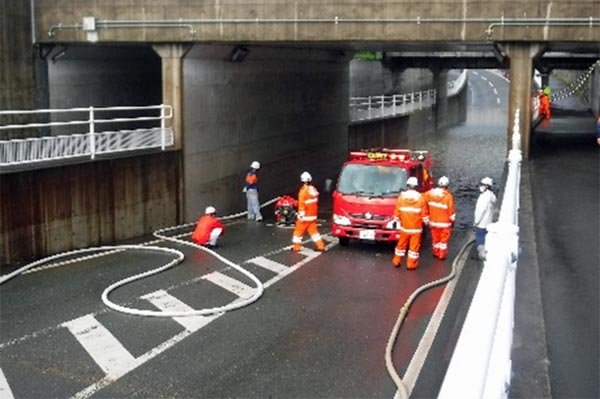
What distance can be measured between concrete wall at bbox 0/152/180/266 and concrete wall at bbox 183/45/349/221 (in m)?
1.32

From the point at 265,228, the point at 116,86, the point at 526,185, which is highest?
the point at 116,86

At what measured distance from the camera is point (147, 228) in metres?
19.2

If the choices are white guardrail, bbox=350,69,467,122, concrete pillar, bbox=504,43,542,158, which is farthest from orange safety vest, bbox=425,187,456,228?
white guardrail, bbox=350,69,467,122

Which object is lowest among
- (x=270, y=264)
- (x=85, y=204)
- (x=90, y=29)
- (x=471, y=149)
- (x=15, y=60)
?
(x=471, y=149)

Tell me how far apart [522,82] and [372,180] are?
567cm

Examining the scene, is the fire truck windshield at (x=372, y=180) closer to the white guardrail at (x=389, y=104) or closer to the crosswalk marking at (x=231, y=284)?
the crosswalk marking at (x=231, y=284)

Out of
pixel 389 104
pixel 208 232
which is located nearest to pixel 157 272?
pixel 208 232

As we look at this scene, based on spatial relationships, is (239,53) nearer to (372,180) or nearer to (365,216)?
(372,180)

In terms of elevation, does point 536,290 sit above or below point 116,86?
below

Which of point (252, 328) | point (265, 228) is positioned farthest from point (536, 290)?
point (265, 228)

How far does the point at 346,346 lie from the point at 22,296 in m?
5.72

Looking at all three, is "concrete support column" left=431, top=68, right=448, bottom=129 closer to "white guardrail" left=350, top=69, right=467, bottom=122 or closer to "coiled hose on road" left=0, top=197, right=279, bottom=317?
"white guardrail" left=350, top=69, right=467, bottom=122

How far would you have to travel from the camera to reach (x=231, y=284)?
13.2m

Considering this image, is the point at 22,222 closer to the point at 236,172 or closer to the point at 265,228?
the point at 265,228
